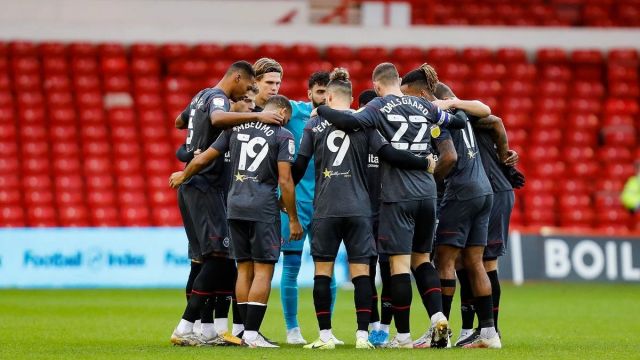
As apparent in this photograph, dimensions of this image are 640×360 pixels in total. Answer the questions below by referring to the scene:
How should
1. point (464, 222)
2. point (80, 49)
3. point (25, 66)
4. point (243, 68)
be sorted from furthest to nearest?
point (80, 49) < point (25, 66) < point (243, 68) < point (464, 222)

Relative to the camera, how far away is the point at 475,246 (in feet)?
32.1

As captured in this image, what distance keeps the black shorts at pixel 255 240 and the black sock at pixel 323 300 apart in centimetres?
41

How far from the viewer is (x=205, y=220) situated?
970 centimetres

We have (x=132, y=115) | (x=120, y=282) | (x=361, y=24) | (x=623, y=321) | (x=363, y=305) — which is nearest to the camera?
(x=363, y=305)

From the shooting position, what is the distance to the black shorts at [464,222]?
9664 mm

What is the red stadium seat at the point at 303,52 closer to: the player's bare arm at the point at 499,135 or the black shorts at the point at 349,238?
the player's bare arm at the point at 499,135

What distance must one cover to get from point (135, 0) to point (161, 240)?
7893 mm

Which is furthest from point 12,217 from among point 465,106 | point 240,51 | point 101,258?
point 465,106

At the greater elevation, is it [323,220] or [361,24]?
[361,24]

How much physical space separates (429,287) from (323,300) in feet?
2.68

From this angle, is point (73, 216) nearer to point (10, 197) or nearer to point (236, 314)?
point (10, 197)

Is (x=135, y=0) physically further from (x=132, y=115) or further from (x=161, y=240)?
(x=161, y=240)

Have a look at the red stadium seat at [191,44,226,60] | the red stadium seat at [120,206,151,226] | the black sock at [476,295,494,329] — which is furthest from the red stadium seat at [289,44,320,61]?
the black sock at [476,295,494,329]

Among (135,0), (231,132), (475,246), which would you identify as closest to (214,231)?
(231,132)
